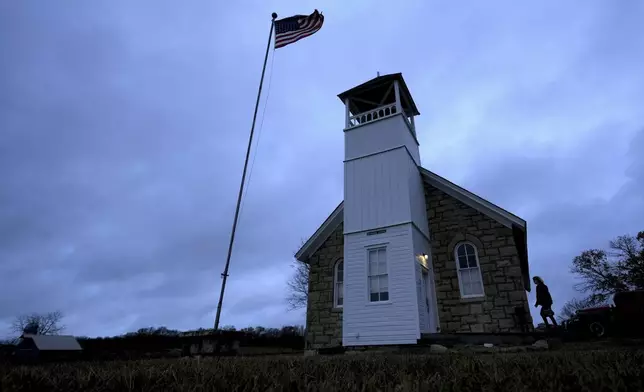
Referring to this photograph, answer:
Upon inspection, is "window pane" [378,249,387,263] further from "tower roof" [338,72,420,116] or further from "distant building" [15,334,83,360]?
"distant building" [15,334,83,360]

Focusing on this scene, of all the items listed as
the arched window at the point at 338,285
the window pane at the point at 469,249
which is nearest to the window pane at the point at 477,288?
the window pane at the point at 469,249

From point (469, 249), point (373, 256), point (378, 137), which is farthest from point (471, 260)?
point (378, 137)

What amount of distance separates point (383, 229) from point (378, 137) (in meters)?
3.53

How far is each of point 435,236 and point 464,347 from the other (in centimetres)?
454

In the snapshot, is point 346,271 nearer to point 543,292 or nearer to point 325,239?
point 325,239

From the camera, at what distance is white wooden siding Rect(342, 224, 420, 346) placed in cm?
988

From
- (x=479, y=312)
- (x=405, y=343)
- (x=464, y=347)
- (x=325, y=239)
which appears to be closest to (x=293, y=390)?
(x=464, y=347)

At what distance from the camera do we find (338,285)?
1296 centimetres

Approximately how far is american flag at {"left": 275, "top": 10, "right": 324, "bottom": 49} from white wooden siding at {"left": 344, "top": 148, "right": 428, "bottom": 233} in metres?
5.99

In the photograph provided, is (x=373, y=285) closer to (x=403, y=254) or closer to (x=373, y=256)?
(x=373, y=256)

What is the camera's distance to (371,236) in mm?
11414

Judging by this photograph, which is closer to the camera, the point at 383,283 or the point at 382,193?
the point at 383,283

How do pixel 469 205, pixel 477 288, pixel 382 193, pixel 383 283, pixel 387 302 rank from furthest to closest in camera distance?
pixel 469 205 → pixel 382 193 → pixel 477 288 → pixel 383 283 → pixel 387 302

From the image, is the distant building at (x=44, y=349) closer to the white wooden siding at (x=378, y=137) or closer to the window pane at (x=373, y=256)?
the window pane at (x=373, y=256)
